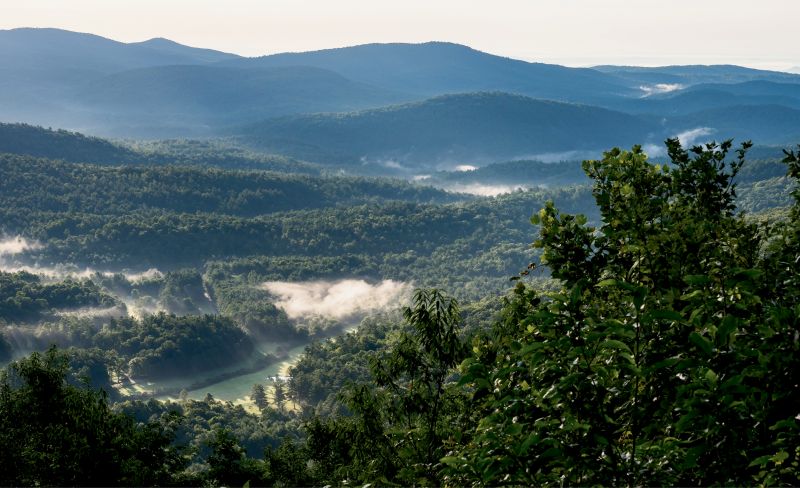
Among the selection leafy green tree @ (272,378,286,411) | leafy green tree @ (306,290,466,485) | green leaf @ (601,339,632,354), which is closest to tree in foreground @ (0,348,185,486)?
leafy green tree @ (306,290,466,485)

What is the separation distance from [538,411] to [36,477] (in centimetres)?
1887

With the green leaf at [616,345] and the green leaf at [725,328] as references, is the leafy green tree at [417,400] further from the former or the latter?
the green leaf at [725,328]

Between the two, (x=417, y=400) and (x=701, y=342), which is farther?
(x=417, y=400)

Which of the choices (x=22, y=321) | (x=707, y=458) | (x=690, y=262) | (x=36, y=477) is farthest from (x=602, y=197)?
A: (x=22, y=321)

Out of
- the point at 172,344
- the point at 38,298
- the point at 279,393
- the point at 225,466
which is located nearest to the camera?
the point at 225,466

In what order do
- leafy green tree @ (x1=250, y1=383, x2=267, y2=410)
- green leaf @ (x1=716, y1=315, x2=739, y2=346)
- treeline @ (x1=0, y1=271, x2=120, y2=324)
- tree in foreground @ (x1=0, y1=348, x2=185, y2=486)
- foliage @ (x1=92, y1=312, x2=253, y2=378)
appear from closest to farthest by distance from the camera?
green leaf @ (x1=716, y1=315, x2=739, y2=346)
tree in foreground @ (x1=0, y1=348, x2=185, y2=486)
leafy green tree @ (x1=250, y1=383, x2=267, y2=410)
foliage @ (x1=92, y1=312, x2=253, y2=378)
treeline @ (x1=0, y1=271, x2=120, y2=324)

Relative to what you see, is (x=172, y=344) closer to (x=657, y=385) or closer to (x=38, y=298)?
(x=38, y=298)

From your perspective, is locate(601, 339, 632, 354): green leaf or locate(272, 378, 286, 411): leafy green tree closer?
locate(601, 339, 632, 354): green leaf

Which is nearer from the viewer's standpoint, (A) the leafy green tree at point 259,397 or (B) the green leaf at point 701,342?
(B) the green leaf at point 701,342

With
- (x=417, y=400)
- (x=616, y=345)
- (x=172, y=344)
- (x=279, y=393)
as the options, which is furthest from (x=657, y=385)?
(x=172, y=344)

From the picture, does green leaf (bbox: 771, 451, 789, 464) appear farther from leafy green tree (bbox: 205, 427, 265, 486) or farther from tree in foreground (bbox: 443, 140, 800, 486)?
leafy green tree (bbox: 205, 427, 265, 486)

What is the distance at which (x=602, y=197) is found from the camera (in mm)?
7848

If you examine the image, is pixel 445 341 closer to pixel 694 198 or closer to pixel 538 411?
pixel 694 198

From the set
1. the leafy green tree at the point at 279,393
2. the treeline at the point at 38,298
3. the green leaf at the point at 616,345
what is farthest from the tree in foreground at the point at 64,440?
the treeline at the point at 38,298
